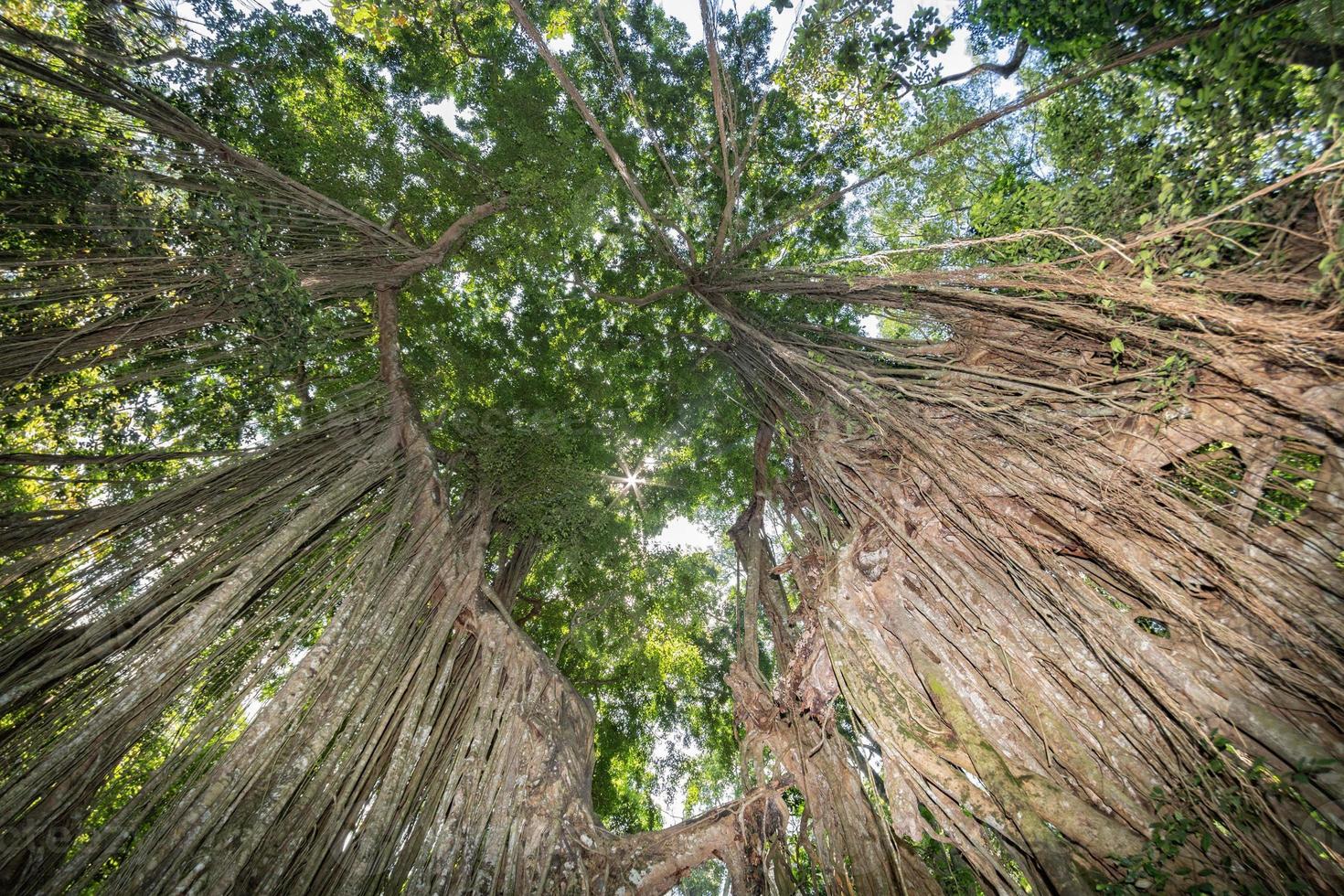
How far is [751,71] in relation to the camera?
454 centimetres

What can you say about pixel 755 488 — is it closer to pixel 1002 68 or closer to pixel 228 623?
pixel 228 623

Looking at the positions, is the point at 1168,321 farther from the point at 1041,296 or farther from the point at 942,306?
the point at 942,306

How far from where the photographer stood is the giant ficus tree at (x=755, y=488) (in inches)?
68.5

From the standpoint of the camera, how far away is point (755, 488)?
4789mm

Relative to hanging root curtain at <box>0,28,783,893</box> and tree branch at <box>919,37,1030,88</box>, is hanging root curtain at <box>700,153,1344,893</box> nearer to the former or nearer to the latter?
hanging root curtain at <box>0,28,783,893</box>

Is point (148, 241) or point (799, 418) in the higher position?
point (148, 241)

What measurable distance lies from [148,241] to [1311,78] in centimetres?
567

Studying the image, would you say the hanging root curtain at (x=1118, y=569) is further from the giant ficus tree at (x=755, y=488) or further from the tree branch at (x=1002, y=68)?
the tree branch at (x=1002, y=68)

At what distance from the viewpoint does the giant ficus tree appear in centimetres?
174

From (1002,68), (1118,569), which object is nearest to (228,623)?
(1118,569)

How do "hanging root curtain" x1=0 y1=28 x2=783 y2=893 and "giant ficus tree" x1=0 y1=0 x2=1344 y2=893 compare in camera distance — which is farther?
"hanging root curtain" x1=0 y1=28 x2=783 y2=893

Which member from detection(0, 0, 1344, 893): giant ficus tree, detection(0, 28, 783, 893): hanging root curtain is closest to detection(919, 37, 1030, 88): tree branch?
detection(0, 0, 1344, 893): giant ficus tree

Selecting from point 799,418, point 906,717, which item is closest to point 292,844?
point 906,717

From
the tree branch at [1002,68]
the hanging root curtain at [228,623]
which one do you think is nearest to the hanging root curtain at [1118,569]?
the hanging root curtain at [228,623]
